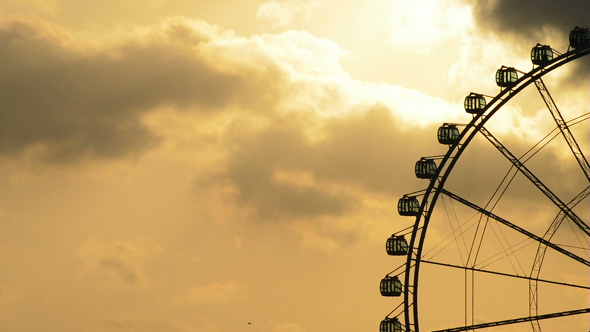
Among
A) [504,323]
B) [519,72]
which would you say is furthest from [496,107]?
[504,323]

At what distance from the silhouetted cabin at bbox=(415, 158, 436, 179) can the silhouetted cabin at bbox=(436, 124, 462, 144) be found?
314cm

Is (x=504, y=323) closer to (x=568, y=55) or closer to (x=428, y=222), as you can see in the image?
(x=428, y=222)

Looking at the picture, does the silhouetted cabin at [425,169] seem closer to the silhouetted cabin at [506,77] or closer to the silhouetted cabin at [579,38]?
the silhouetted cabin at [506,77]

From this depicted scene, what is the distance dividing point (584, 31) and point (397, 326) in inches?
1009

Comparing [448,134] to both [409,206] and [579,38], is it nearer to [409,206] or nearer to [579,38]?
[409,206]

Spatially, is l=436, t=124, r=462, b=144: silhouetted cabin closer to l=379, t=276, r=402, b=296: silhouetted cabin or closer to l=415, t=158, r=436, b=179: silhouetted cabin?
l=415, t=158, r=436, b=179: silhouetted cabin

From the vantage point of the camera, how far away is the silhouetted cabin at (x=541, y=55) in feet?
300

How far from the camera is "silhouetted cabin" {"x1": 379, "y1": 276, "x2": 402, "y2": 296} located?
10150cm

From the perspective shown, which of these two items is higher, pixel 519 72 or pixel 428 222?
pixel 519 72

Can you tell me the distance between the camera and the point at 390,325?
100125mm

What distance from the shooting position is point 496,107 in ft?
305

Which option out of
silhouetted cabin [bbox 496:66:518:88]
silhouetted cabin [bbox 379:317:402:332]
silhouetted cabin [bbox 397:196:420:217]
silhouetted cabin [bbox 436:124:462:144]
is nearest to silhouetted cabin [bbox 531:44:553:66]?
silhouetted cabin [bbox 496:66:518:88]

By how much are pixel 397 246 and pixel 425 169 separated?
6.30 metres

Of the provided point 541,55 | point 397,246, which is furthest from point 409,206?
point 541,55
